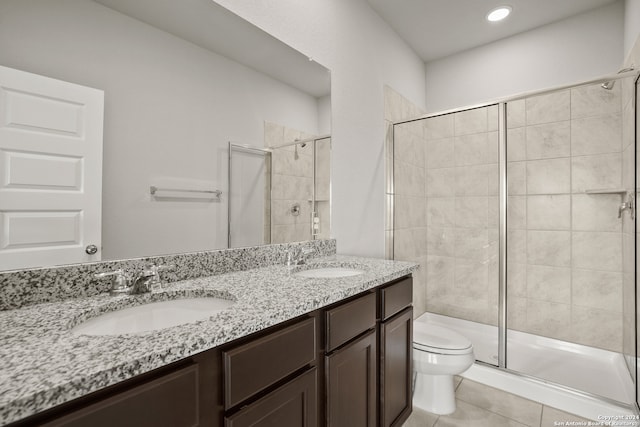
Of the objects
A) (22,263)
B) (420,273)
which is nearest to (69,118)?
(22,263)

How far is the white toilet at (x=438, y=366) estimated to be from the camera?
1758 millimetres

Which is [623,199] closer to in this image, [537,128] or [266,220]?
[537,128]

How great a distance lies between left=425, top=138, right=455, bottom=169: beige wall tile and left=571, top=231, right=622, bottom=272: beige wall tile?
1078mm

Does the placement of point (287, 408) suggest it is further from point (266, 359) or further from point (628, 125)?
point (628, 125)

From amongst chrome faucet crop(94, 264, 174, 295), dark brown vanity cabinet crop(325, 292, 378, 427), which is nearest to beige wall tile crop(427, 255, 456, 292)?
dark brown vanity cabinet crop(325, 292, 378, 427)

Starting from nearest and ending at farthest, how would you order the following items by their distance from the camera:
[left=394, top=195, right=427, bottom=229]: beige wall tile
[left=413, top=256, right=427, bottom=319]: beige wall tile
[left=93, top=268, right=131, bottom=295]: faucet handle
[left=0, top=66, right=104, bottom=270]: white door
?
1. [left=0, top=66, right=104, bottom=270]: white door
2. [left=93, top=268, right=131, bottom=295]: faucet handle
3. [left=394, top=195, right=427, bottom=229]: beige wall tile
4. [left=413, top=256, right=427, bottom=319]: beige wall tile

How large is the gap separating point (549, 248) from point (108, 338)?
286cm

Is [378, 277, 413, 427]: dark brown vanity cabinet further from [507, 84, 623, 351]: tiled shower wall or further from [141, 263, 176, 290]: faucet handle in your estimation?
[507, 84, 623, 351]: tiled shower wall

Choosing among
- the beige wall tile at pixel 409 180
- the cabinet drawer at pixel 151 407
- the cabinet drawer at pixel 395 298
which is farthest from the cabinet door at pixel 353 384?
the beige wall tile at pixel 409 180

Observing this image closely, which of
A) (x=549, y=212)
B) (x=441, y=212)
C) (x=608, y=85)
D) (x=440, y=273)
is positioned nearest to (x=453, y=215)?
(x=441, y=212)

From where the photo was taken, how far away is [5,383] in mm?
453

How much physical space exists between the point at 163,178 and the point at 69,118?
319 mm

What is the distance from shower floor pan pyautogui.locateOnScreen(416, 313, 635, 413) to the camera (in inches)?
75.8

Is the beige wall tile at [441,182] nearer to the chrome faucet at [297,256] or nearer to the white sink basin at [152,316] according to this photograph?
the chrome faucet at [297,256]
